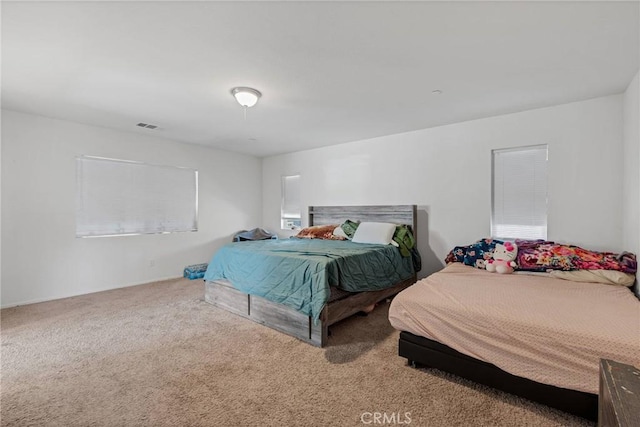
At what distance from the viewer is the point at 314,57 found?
2.24 m

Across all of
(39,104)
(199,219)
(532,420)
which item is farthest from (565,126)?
(39,104)

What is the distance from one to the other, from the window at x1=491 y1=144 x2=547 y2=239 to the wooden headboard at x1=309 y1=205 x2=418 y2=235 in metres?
1.06

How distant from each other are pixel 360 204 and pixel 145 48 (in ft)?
11.8

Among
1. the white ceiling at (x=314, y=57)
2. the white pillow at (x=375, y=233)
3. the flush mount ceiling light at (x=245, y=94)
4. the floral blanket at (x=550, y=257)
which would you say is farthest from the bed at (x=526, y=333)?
the flush mount ceiling light at (x=245, y=94)

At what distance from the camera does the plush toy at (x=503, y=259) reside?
9.53 ft

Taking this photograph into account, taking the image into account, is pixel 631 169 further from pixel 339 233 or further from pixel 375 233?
pixel 339 233

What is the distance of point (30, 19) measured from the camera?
5.88 feet

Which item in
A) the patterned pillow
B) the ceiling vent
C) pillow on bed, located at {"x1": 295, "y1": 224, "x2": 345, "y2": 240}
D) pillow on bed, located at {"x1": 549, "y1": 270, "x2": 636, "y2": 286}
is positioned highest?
the ceiling vent

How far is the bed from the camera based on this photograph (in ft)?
5.10

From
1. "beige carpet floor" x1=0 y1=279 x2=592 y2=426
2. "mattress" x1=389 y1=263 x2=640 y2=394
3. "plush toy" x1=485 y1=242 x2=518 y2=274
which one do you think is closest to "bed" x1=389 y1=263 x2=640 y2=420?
"mattress" x1=389 y1=263 x2=640 y2=394

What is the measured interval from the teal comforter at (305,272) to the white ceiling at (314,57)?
1697 mm

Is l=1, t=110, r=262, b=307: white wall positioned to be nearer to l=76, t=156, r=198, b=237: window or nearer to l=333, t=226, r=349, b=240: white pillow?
l=76, t=156, r=198, b=237: window

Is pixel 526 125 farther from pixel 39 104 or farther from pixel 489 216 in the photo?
pixel 39 104

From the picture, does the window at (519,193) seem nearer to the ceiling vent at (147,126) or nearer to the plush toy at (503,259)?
the plush toy at (503,259)
